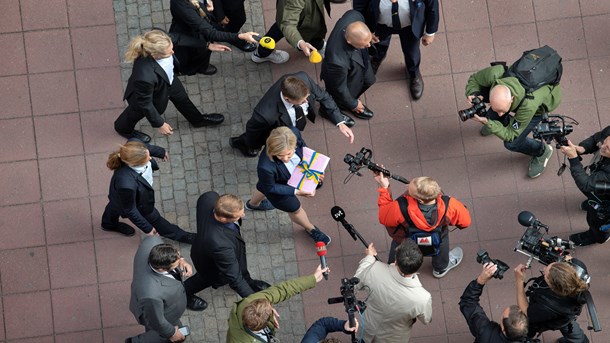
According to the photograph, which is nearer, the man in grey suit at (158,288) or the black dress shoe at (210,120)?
the man in grey suit at (158,288)

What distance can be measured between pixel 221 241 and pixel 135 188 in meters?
1.15

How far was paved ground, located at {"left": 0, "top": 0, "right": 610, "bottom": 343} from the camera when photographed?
8945mm

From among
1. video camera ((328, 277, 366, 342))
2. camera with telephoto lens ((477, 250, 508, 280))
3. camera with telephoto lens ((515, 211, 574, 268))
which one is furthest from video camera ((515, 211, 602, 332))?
video camera ((328, 277, 366, 342))

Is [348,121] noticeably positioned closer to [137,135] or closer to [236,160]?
[236,160]

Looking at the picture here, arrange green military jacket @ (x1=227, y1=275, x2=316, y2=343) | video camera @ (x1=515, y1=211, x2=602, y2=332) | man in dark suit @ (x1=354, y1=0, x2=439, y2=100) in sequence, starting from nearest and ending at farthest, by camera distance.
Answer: green military jacket @ (x1=227, y1=275, x2=316, y2=343) < video camera @ (x1=515, y1=211, x2=602, y2=332) < man in dark suit @ (x1=354, y1=0, x2=439, y2=100)

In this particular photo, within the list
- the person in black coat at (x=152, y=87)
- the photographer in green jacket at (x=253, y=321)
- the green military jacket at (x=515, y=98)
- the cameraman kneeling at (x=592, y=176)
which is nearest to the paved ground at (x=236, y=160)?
the cameraman kneeling at (x=592, y=176)

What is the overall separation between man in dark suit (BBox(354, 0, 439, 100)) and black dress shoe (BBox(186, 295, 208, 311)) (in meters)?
3.58

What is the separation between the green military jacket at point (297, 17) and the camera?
8836mm

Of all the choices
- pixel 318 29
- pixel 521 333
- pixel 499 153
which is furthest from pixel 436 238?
pixel 318 29

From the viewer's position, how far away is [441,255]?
8469 millimetres

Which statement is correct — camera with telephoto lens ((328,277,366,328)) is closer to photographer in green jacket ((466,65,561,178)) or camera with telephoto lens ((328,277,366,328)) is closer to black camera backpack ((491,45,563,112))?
photographer in green jacket ((466,65,561,178))

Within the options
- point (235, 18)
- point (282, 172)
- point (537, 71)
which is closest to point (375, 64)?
point (235, 18)

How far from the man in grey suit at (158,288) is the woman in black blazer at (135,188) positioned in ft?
2.17

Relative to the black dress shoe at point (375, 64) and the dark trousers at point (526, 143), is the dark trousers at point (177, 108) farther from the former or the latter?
the dark trousers at point (526, 143)
